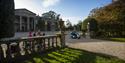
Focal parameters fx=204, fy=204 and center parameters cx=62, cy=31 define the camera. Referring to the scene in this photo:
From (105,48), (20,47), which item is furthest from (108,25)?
(20,47)

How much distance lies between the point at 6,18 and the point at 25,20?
5553 cm

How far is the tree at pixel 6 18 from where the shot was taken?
6.84m

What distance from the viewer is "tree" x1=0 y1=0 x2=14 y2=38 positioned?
6845 mm

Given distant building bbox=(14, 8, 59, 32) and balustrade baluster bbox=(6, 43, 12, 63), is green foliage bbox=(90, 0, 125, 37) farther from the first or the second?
balustrade baluster bbox=(6, 43, 12, 63)

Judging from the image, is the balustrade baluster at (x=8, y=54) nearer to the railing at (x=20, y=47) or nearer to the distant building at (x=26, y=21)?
the railing at (x=20, y=47)

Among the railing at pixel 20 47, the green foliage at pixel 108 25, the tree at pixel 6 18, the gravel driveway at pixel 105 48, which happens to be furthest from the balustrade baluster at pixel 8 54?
the green foliage at pixel 108 25

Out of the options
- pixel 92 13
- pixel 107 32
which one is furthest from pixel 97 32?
pixel 92 13

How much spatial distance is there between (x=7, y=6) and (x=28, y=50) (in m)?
4.40

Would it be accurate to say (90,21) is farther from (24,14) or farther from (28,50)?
(24,14)

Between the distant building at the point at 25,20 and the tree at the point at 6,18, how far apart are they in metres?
49.5

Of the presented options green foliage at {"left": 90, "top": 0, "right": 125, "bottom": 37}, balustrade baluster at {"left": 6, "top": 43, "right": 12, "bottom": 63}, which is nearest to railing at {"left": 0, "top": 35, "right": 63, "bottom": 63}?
balustrade baluster at {"left": 6, "top": 43, "right": 12, "bottom": 63}

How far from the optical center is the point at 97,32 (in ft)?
115

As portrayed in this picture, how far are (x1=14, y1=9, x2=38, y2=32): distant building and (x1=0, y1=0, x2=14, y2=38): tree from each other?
163 feet

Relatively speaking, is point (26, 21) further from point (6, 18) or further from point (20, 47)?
point (6, 18)
